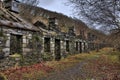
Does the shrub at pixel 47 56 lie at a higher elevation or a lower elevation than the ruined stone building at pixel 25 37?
lower

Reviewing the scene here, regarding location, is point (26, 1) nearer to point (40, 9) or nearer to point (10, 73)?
point (40, 9)

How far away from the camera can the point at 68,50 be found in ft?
80.9

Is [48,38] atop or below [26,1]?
below

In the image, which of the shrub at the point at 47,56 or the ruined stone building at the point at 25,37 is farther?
the shrub at the point at 47,56

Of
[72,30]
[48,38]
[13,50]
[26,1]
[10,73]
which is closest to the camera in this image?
[10,73]

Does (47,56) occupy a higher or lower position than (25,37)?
lower

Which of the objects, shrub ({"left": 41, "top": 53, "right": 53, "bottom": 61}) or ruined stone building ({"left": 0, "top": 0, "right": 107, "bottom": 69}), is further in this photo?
shrub ({"left": 41, "top": 53, "right": 53, "bottom": 61})

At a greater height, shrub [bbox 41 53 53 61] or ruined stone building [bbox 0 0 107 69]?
ruined stone building [bbox 0 0 107 69]

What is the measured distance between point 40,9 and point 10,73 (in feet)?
85.1

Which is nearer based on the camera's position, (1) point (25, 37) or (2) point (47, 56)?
(1) point (25, 37)

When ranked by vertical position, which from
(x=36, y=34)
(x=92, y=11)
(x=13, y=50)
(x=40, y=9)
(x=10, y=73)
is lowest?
(x=10, y=73)

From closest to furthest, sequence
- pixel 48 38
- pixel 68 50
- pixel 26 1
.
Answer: pixel 48 38
pixel 68 50
pixel 26 1

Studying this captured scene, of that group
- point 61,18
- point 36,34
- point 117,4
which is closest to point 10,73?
point 36,34

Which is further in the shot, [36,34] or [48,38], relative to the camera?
[48,38]
